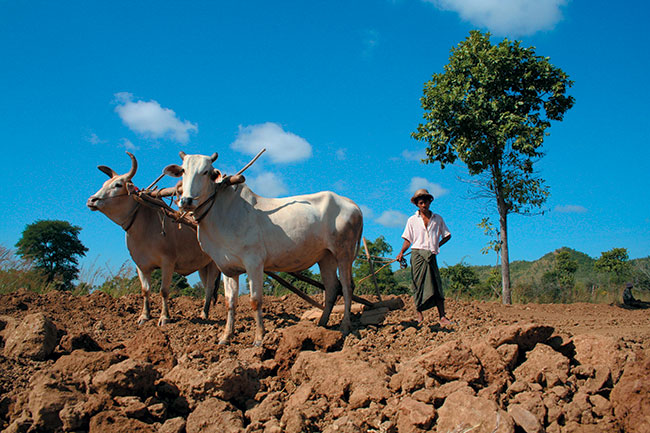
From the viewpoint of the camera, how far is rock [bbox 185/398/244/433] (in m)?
3.28

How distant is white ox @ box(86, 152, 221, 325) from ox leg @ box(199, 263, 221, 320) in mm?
191

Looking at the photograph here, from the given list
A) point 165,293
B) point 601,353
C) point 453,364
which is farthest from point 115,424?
point 165,293

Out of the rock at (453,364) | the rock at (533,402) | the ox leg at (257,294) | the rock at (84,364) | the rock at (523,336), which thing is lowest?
the rock at (533,402)

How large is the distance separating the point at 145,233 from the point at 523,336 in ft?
18.4

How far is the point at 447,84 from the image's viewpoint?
1215 centimetres

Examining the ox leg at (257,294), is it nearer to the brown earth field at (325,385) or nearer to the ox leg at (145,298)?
the brown earth field at (325,385)

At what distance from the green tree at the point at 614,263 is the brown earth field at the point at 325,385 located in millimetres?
20078

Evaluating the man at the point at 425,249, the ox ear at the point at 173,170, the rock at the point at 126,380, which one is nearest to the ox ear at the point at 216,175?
the ox ear at the point at 173,170

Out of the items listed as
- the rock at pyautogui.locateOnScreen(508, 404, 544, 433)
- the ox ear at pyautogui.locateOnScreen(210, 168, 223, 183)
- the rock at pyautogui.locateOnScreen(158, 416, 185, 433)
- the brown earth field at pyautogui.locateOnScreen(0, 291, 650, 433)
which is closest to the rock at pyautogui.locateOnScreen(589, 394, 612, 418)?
the brown earth field at pyautogui.locateOnScreen(0, 291, 650, 433)

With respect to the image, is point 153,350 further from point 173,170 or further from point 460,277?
point 460,277

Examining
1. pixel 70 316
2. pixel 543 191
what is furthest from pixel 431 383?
pixel 543 191

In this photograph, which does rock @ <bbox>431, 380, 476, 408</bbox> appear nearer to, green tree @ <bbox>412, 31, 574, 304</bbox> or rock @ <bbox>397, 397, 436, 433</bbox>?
rock @ <bbox>397, 397, 436, 433</bbox>

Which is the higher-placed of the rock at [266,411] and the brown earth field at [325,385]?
the brown earth field at [325,385]

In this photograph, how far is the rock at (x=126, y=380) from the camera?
3494 mm
